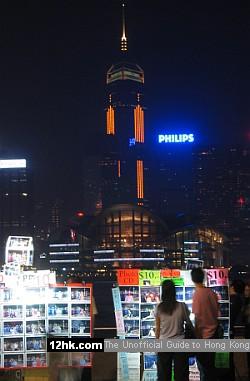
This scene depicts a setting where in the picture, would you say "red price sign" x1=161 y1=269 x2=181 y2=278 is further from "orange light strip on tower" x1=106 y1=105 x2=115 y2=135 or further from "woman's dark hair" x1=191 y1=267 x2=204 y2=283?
"orange light strip on tower" x1=106 y1=105 x2=115 y2=135

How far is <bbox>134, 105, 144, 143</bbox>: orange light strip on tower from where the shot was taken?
11218 centimetres

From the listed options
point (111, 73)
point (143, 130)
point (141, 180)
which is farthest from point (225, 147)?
point (111, 73)

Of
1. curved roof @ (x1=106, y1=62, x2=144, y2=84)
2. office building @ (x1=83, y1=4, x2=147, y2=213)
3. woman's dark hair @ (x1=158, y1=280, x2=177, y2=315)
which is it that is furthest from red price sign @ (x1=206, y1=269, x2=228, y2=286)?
curved roof @ (x1=106, y1=62, x2=144, y2=84)

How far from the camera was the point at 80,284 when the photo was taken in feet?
23.2

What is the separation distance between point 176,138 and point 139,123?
2568 centimetres

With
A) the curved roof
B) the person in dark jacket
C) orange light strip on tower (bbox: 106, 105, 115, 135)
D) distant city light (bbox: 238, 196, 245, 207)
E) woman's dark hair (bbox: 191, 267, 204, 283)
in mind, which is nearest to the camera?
woman's dark hair (bbox: 191, 267, 204, 283)

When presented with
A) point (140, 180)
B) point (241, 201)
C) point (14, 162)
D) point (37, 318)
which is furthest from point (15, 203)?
point (37, 318)

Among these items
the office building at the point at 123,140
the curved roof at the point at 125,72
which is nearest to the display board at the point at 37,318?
the office building at the point at 123,140

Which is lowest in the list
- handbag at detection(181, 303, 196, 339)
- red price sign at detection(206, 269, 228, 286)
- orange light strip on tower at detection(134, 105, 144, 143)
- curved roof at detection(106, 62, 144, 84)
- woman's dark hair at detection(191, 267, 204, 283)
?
handbag at detection(181, 303, 196, 339)

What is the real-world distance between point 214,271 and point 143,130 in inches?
4372

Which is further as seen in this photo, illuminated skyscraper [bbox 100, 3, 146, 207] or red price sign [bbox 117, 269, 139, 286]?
illuminated skyscraper [bbox 100, 3, 146, 207]

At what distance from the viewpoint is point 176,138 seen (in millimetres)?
98062

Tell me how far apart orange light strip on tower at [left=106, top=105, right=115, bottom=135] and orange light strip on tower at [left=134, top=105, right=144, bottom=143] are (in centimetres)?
447

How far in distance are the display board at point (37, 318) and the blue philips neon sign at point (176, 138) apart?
89.9 m
